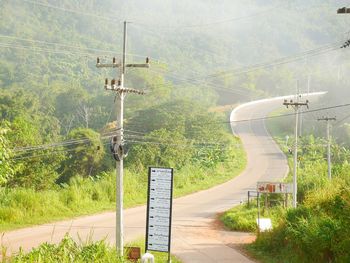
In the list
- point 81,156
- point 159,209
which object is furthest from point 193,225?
point 81,156

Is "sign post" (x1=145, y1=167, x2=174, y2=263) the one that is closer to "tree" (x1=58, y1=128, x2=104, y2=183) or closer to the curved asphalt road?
the curved asphalt road

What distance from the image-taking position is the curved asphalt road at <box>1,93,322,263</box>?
18.7 metres

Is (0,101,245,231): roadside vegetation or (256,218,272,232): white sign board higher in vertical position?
(0,101,245,231): roadside vegetation

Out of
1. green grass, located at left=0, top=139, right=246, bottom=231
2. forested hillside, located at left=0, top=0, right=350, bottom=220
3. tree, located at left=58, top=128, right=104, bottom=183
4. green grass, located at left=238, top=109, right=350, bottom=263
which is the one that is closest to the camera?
green grass, located at left=238, top=109, right=350, bottom=263

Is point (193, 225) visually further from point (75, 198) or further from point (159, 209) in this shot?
point (159, 209)

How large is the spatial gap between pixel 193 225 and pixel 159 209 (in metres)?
12.0

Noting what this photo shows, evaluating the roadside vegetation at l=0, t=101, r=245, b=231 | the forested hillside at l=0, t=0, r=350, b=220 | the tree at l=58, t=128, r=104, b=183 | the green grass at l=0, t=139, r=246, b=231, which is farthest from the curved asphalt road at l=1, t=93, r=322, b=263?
the tree at l=58, t=128, r=104, b=183

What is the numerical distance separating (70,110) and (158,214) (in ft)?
192

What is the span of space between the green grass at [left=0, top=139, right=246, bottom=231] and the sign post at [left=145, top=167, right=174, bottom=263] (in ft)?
34.9

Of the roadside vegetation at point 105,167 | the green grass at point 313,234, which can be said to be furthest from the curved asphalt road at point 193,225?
the roadside vegetation at point 105,167

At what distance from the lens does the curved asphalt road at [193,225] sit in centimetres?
1872

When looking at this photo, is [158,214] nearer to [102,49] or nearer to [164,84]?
[164,84]

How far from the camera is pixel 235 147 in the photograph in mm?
52906

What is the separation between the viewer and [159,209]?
13609mm
